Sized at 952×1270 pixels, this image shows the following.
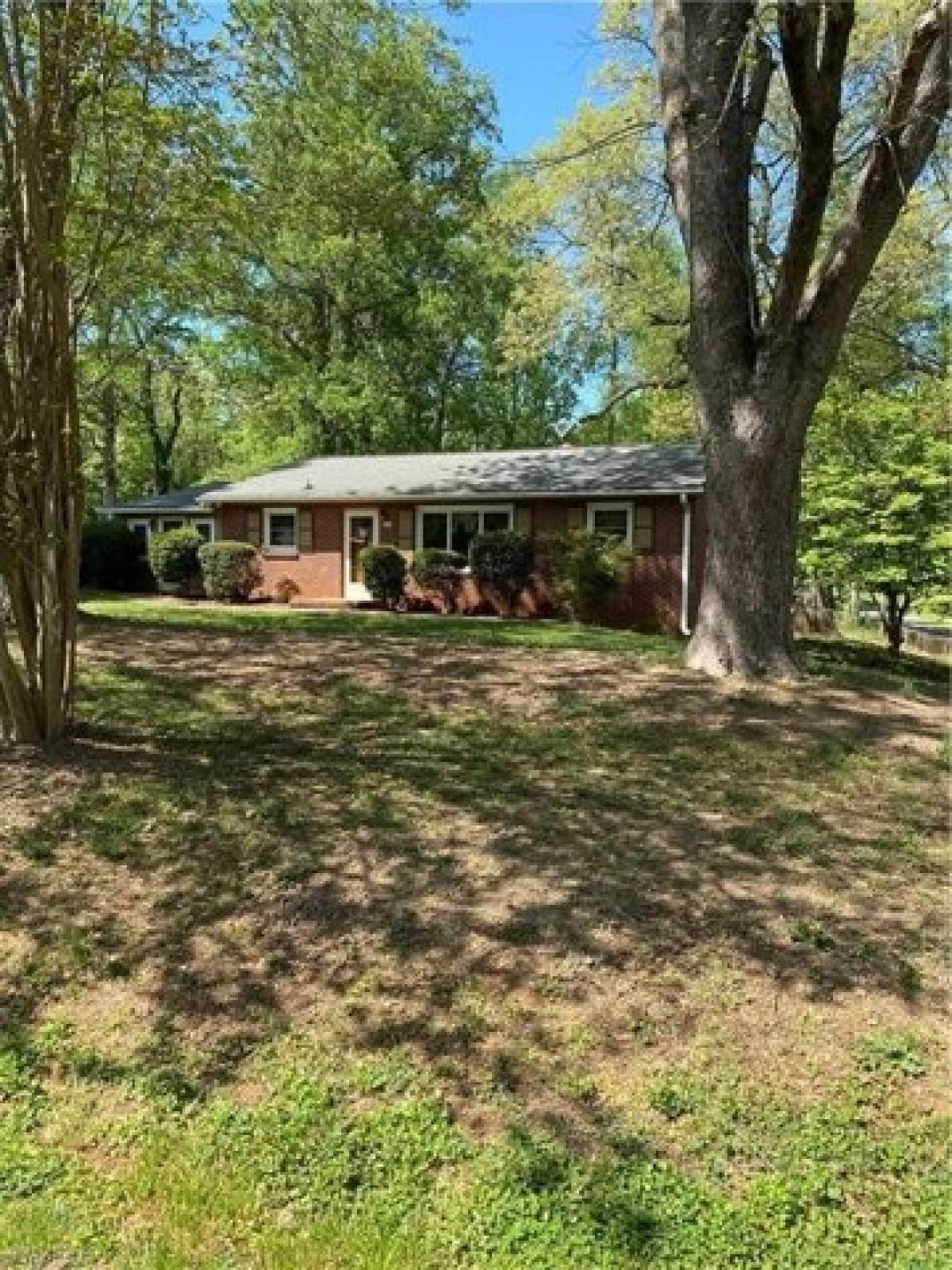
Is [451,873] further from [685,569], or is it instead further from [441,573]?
[441,573]

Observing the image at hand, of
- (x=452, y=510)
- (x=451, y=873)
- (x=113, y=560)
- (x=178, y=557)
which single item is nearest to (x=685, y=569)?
(x=452, y=510)

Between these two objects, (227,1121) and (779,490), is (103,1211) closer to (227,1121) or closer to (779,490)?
(227,1121)

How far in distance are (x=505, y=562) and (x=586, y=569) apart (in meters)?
1.78

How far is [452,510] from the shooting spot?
20.0 m

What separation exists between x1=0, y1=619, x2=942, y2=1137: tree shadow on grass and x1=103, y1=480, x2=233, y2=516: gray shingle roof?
1723 cm

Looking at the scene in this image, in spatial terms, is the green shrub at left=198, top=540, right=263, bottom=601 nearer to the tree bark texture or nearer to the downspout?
the downspout

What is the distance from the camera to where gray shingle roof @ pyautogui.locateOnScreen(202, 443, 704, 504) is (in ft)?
60.0

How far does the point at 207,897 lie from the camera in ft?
13.4

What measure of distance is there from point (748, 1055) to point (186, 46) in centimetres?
608

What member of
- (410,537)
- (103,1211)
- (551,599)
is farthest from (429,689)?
(410,537)

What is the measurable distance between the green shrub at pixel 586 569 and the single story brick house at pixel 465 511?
50 cm

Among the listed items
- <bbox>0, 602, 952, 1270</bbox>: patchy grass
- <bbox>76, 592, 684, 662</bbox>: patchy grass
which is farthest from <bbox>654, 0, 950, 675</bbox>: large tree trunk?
<bbox>0, 602, 952, 1270</bbox>: patchy grass

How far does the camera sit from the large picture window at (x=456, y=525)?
19.5 meters

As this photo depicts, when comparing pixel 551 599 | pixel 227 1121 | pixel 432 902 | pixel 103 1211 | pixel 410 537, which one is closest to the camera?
pixel 103 1211
